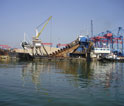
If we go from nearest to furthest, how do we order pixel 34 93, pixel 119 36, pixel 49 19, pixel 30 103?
1. pixel 30 103
2. pixel 34 93
3. pixel 49 19
4. pixel 119 36

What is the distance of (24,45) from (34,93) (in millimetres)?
68107

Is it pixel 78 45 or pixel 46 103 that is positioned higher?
pixel 78 45

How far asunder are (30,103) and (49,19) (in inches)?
3474

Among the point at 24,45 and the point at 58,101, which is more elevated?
the point at 24,45

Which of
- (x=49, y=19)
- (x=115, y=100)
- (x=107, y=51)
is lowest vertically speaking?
(x=115, y=100)

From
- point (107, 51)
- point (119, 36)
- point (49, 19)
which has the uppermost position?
point (49, 19)

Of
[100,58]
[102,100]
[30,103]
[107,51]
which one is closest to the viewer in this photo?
[30,103]

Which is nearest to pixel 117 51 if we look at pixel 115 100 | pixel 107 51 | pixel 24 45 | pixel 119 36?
pixel 119 36

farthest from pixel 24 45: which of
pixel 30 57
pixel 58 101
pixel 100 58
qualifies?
pixel 58 101

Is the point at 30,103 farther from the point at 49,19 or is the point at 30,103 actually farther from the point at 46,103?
the point at 49,19

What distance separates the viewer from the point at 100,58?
75812 mm

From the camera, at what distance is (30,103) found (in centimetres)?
942

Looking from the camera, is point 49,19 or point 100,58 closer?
point 100,58

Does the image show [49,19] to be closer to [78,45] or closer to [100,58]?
[78,45]
